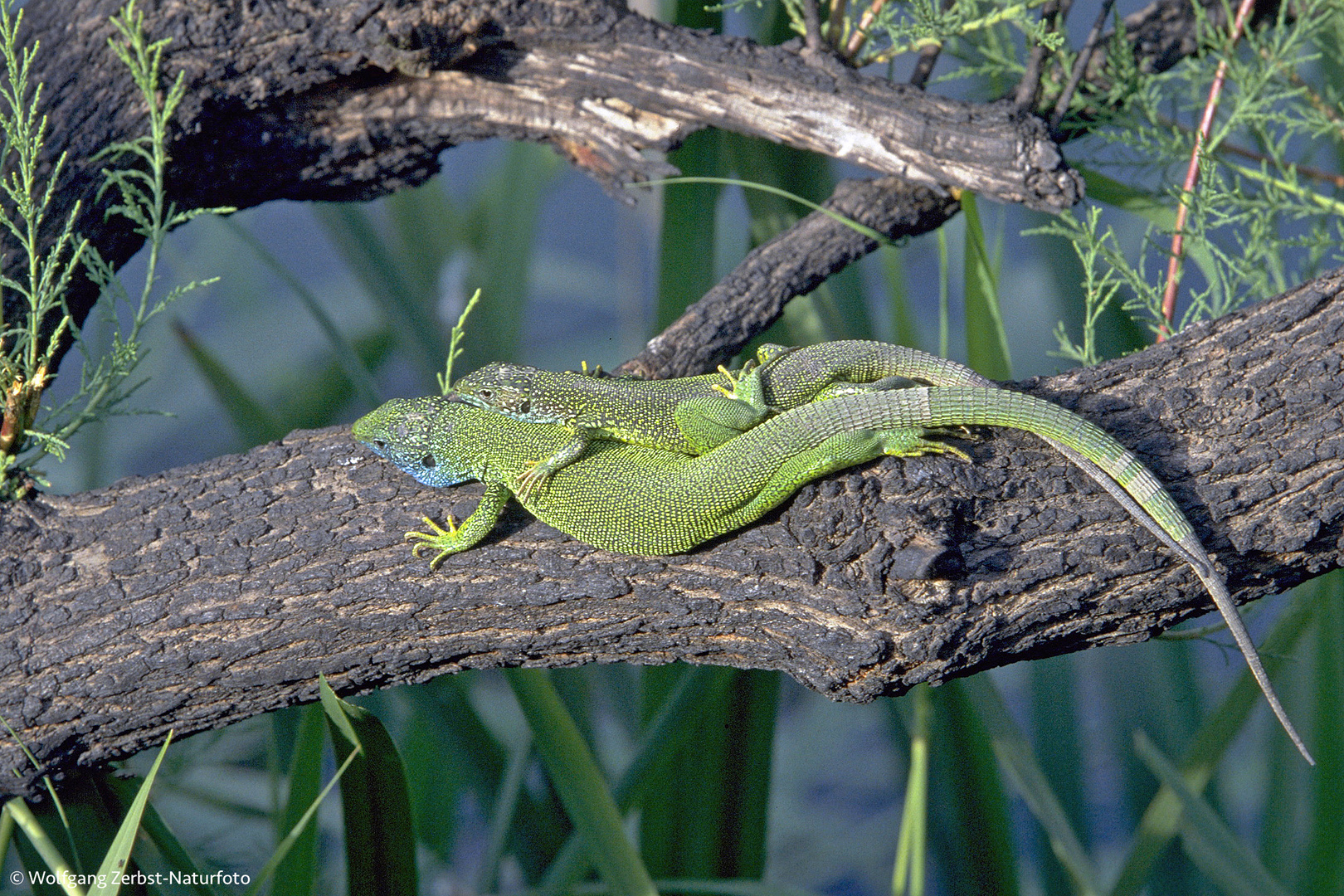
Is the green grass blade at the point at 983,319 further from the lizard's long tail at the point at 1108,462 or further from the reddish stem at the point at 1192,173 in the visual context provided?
the lizard's long tail at the point at 1108,462

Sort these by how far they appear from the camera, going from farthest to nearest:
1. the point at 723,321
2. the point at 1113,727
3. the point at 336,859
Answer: the point at 336,859, the point at 1113,727, the point at 723,321

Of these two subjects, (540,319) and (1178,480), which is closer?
(1178,480)

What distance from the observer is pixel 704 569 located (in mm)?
1775

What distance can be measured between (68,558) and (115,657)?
0.25 metres

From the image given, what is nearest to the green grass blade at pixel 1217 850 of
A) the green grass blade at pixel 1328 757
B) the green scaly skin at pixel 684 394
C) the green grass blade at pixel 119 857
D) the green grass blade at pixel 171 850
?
the green grass blade at pixel 1328 757

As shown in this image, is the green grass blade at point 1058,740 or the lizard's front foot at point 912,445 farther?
the green grass blade at point 1058,740

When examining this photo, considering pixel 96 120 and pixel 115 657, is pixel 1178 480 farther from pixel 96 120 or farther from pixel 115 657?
pixel 96 120

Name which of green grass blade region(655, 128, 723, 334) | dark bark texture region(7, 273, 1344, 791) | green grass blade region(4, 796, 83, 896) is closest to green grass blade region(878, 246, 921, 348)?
green grass blade region(655, 128, 723, 334)

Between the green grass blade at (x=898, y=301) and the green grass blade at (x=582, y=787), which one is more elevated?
the green grass blade at (x=898, y=301)

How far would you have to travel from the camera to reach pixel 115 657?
6.00 ft

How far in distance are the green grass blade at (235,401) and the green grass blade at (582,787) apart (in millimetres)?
1504

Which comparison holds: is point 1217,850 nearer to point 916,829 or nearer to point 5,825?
point 916,829

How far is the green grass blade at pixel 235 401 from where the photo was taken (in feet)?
9.23

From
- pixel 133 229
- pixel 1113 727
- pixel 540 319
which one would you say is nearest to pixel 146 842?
pixel 133 229
